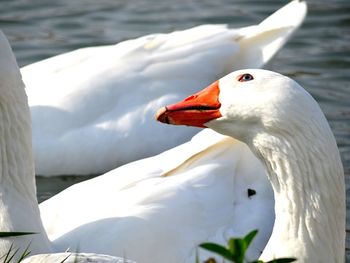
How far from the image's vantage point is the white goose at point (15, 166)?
264 inches

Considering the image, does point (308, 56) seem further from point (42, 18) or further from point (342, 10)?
point (42, 18)

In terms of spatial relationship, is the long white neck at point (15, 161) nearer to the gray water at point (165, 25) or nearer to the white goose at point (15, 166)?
the white goose at point (15, 166)

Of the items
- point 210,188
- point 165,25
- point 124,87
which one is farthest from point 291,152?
point 165,25

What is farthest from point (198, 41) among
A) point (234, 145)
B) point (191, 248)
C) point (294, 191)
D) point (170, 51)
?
point (294, 191)

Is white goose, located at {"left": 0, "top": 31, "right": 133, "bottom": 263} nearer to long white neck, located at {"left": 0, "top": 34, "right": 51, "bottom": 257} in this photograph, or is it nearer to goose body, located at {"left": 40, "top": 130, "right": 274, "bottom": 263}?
long white neck, located at {"left": 0, "top": 34, "right": 51, "bottom": 257}

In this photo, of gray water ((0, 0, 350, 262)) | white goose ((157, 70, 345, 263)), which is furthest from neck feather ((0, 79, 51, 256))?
gray water ((0, 0, 350, 262))

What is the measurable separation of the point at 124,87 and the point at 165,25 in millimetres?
3361

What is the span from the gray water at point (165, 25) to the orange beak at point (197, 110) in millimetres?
5652

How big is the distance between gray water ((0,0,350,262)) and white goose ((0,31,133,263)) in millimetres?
5204

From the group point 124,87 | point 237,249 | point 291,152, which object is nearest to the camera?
point 237,249

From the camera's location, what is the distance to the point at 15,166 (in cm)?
699

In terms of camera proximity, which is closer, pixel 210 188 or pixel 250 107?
pixel 250 107

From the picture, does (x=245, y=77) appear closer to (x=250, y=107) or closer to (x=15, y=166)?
(x=250, y=107)

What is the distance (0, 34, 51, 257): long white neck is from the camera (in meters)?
6.78
